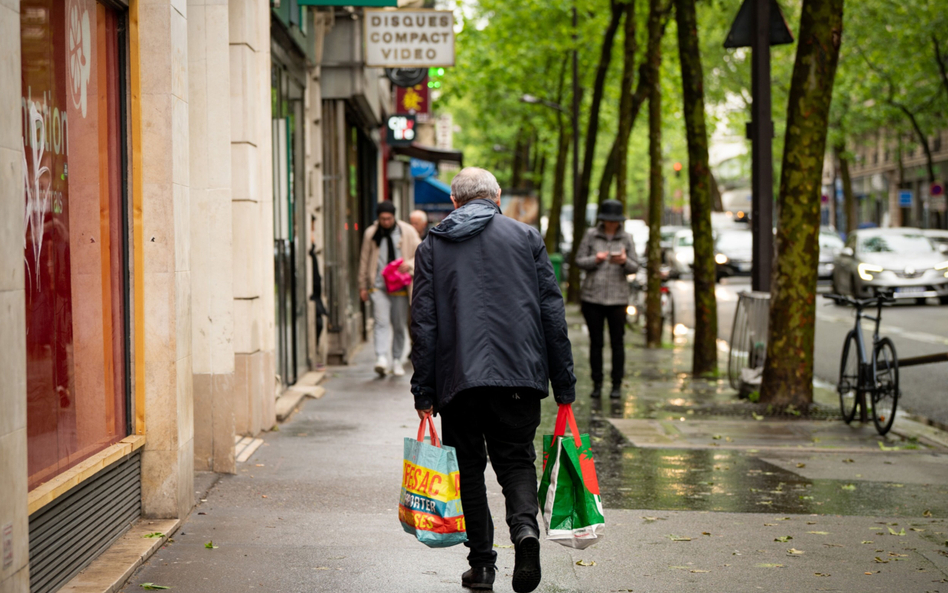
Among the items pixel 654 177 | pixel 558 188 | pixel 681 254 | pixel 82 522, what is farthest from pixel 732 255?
pixel 82 522

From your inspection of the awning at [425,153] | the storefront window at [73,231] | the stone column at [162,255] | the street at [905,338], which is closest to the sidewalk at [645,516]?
the stone column at [162,255]

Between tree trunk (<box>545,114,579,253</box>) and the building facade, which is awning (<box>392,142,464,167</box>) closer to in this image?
tree trunk (<box>545,114,579,253</box>)

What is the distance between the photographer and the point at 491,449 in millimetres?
4738

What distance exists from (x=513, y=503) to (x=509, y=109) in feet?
119

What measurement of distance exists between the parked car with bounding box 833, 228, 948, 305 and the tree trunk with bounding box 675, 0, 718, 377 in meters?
10.8

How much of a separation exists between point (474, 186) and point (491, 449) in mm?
1125

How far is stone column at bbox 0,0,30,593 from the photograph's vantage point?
344cm

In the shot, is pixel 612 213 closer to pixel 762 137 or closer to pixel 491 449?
pixel 762 137

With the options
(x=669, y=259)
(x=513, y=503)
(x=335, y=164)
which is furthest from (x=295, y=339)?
(x=669, y=259)

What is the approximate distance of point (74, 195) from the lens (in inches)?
189

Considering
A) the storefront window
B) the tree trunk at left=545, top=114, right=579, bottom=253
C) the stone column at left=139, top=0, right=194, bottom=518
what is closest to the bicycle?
the stone column at left=139, top=0, right=194, bottom=518

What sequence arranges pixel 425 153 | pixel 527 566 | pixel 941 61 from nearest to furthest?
pixel 527 566
pixel 425 153
pixel 941 61

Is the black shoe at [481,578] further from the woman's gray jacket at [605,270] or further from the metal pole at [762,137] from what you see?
the metal pole at [762,137]

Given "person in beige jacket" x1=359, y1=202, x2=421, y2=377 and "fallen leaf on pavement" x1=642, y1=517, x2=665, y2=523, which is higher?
"person in beige jacket" x1=359, y1=202, x2=421, y2=377
